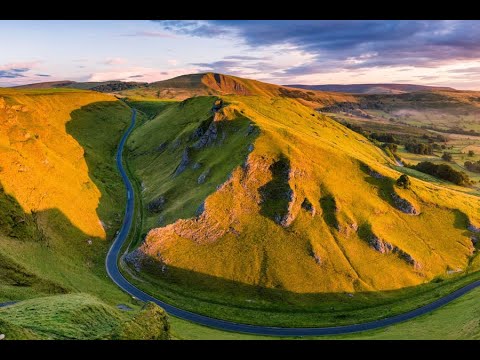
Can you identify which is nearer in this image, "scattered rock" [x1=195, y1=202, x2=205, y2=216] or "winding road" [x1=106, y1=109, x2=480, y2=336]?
"winding road" [x1=106, y1=109, x2=480, y2=336]

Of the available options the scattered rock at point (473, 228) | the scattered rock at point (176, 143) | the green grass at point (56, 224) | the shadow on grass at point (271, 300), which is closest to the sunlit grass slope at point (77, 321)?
the green grass at point (56, 224)

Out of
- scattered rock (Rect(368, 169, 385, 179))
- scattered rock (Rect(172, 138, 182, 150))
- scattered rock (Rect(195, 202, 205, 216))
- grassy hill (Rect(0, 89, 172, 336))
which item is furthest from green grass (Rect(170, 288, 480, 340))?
scattered rock (Rect(172, 138, 182, 150))

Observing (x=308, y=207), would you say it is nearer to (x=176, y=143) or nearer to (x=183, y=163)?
(x=183, y=163)

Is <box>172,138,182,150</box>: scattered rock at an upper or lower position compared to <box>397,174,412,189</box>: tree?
upper

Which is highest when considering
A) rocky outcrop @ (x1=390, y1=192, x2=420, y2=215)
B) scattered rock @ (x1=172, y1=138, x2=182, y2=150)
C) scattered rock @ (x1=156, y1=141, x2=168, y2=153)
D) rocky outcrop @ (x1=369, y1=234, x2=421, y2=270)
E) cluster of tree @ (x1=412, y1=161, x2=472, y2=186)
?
scattered rock @ (x1=172, y1=138, x2=182, y2=150)

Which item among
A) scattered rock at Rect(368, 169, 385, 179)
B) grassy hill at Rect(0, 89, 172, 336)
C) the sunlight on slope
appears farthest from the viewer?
scattered rock at Rect(368, 169, 385, 179)

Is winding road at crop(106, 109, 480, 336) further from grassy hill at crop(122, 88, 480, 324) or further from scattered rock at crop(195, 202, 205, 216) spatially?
scattered rock at crop(195, 202, 205, 216)
